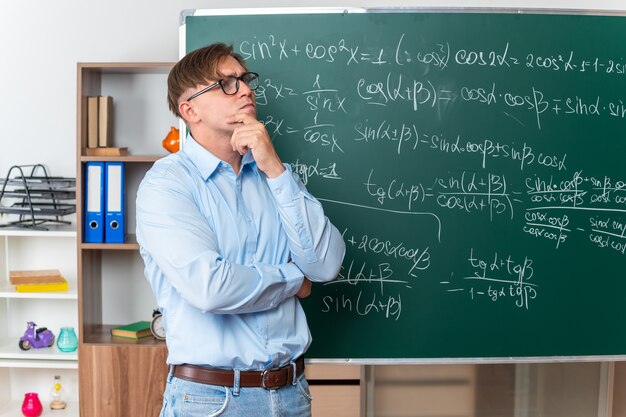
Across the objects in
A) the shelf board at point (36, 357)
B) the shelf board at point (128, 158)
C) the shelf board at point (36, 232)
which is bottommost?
the shelf board at point (36, 357)

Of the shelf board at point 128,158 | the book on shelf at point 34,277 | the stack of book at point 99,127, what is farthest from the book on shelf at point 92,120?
the book on shelf at point 34,277

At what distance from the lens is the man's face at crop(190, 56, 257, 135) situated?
183 centimetres

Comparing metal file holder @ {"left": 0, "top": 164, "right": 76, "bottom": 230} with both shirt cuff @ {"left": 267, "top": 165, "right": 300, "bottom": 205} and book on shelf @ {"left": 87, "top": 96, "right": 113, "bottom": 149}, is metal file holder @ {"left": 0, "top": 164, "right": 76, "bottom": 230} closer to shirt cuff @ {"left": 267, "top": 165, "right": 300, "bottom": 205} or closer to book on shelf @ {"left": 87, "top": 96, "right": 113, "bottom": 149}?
book on shelf @ {"left": 87, "top": 96, "right": 113, "bottom": 149}

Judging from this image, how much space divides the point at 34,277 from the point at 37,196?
0.40 meters

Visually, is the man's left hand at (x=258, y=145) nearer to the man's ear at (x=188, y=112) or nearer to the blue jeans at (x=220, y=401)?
the man's ear at (x=188, y=112)

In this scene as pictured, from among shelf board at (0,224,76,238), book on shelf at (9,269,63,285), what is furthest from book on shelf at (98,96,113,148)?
book on shelf at (9,269,63,285)

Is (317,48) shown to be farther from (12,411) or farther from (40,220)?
(12,411)

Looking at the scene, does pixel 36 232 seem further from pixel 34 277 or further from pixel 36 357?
pixel 36 357

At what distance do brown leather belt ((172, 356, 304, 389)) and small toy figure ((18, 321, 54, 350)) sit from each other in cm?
216

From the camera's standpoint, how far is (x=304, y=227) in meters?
1.78

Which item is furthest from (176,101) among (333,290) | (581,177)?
(581,177)

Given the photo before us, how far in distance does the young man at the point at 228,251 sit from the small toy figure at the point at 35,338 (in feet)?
6.92

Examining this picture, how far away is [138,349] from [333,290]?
1336 mm

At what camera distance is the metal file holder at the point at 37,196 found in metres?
3.53
